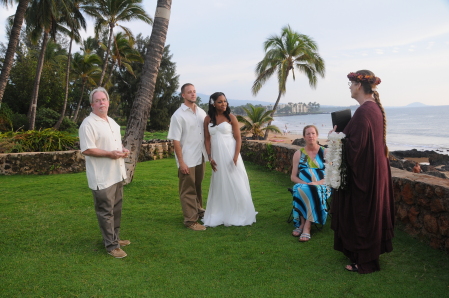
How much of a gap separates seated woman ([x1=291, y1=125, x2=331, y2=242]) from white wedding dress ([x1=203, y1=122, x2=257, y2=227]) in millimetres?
703

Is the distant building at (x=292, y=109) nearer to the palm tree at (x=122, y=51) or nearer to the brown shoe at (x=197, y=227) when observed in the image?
the palm tree at (x=122, y=51)

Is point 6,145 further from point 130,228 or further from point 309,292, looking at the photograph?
point 309,292

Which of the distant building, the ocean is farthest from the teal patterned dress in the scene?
the distant building

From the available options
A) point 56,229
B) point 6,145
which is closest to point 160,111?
point 6,145

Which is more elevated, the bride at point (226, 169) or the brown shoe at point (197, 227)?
the bride at point (226, 169)

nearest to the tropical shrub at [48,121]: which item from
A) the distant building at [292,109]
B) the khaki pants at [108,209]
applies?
the khaki pants at [108,209]

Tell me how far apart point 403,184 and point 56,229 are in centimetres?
450

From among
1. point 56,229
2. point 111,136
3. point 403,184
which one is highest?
point 111,136

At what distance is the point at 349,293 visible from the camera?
121 inches

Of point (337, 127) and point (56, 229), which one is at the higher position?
point (337, 127)

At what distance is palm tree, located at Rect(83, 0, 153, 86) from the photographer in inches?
964

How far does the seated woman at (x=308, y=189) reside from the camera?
455 centimetres

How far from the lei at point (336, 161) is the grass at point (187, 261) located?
2.85ft

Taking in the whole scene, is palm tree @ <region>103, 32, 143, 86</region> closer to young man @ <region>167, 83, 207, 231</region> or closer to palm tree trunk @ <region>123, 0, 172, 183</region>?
palm tree trunk @ <region>123, 0, 172, 183</region>
